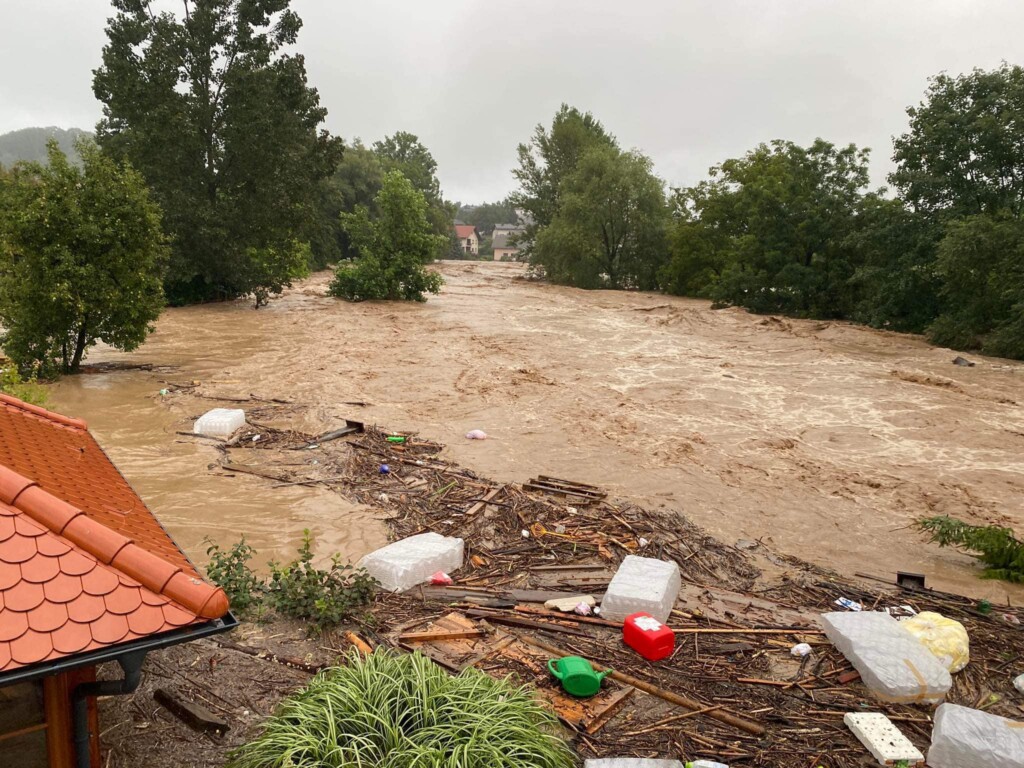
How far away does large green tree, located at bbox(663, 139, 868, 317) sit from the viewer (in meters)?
29.5

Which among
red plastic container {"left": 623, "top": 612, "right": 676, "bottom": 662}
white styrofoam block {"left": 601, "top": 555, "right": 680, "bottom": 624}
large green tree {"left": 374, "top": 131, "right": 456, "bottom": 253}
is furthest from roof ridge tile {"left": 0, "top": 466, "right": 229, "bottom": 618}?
large green tree {"left": 374, "top": 131, "right": 456, "bottom": 253}

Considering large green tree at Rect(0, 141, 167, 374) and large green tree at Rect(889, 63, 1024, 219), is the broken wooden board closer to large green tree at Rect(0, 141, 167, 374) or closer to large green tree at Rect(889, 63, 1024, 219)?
large green tree at Rect(0, 141, 167, 374)

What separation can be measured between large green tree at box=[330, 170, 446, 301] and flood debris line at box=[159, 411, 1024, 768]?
80.5ft

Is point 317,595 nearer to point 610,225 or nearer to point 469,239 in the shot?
point 610,225

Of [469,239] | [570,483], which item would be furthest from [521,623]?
[469,239]

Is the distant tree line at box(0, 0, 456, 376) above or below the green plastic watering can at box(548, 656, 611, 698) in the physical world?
above

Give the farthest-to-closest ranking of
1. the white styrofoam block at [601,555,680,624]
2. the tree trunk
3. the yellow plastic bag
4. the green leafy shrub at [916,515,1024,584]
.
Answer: the tree trunk < the green leafy shrub at [916,515,1024,584] < the white styrofoam block at [601,555,680,624] < the yellow plastic bag

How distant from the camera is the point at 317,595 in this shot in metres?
5.23

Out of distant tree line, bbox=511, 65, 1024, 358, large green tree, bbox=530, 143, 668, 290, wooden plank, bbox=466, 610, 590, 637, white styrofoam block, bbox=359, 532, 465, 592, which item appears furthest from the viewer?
large green tree, bbox=530, 143, 668, 290

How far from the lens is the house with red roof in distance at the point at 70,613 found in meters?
2.32

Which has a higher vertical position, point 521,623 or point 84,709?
point 84,709

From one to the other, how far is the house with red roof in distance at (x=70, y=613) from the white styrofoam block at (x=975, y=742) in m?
3.83

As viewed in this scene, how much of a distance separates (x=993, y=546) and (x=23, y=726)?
8296mm

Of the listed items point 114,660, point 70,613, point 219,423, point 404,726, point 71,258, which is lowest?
point 219,423
